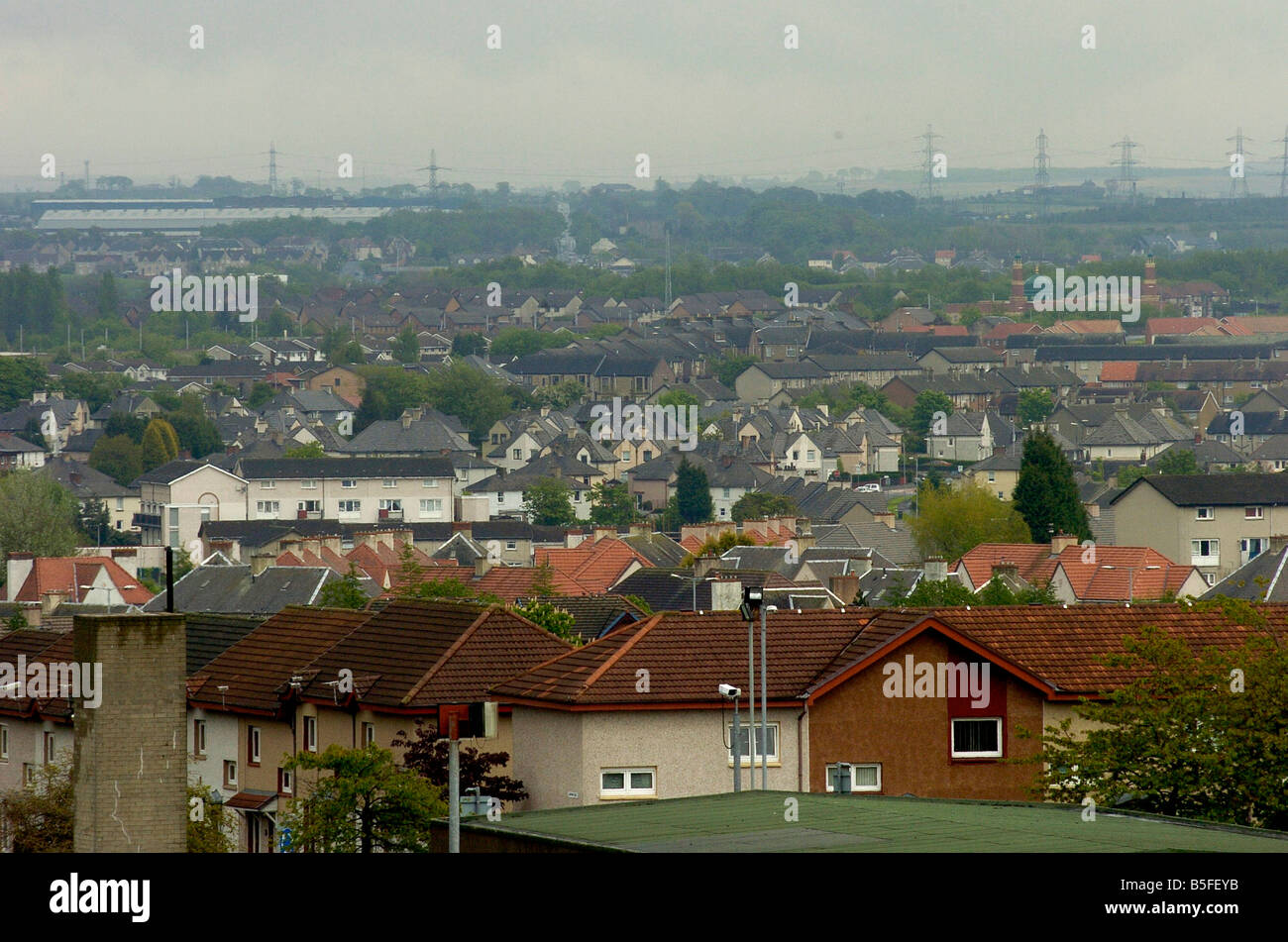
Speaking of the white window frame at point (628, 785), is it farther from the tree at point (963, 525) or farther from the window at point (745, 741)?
the tree at point (963, 525)

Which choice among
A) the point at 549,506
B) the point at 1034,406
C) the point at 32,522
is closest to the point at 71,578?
the point at 32,522

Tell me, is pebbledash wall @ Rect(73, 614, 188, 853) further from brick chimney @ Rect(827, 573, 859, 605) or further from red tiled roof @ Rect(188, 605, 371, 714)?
brick chimney @ Rect(827, 573, 859, 605)

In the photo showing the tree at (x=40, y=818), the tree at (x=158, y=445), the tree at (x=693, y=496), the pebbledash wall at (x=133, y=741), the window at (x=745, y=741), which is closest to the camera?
the pebbledash wall at (x=133, y=741)

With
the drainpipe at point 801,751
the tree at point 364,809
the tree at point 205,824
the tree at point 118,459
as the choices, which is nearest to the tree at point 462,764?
the tree at point 364,809

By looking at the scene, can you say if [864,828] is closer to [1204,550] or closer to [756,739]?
[756,739]

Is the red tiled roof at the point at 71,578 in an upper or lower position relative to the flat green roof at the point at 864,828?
upper

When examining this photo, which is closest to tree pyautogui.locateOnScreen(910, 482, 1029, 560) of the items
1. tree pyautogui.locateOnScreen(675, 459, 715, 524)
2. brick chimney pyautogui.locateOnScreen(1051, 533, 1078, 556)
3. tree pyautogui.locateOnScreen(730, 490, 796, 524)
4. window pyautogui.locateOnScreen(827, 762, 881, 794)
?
brick chimney pyautogui.locateOnScreen(1051, 533, 1078, 556)
